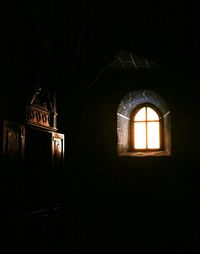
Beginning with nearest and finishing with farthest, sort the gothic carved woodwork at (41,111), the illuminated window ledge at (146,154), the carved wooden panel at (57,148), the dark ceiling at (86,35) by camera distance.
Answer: the dark ceiling at (86,35), the gothic carved woodwork at (41,111), the carved wooden panel at (57,148), the illuminated window ledge at (146,154)

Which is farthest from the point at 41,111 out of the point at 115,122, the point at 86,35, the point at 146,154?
the point at 146,154

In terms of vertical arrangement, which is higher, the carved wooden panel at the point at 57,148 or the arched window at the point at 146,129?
the arched window at the point at 146,129

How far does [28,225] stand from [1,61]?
2.00 metres

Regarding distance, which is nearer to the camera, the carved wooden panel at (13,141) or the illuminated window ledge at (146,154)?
the carved wooden panel at (13,141)

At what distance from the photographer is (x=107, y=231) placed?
711 cm

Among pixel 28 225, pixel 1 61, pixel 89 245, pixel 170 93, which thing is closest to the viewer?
pixel 1 61

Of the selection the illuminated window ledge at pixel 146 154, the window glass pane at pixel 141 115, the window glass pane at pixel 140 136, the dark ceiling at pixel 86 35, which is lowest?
the illuminated window ledge at pixel 146 154

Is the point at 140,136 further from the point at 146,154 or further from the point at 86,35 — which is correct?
the point at 86,35

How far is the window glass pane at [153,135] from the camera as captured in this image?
806 cm

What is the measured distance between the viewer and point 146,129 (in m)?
8.10

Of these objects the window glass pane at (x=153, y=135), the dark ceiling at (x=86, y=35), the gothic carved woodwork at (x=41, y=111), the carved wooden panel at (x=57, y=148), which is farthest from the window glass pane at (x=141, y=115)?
the gothic carved woodwork at (x=41, y=111)

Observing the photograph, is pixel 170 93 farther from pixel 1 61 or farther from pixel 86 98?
pixel 1 61

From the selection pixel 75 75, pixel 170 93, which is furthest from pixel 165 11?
pixel 170 93

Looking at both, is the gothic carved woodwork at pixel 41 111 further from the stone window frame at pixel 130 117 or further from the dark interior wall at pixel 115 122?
the stone window frame at pixel 130 117
